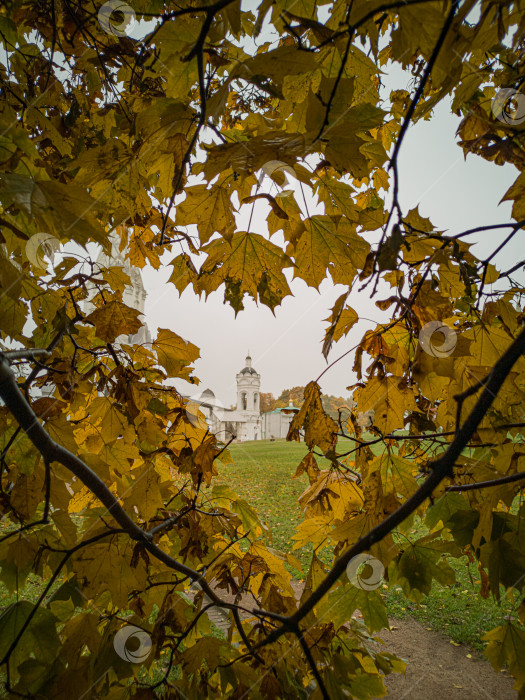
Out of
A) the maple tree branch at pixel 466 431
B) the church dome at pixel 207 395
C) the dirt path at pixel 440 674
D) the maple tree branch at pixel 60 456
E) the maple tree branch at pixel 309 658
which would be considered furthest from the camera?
the church dome at pixel 207 395

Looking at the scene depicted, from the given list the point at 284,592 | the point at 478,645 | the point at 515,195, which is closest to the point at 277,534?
the point at 478,645

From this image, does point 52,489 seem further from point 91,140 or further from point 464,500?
point 91,140

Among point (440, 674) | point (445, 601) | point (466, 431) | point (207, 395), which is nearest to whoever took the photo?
point (466, 431)

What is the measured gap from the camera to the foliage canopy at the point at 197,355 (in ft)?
2.98

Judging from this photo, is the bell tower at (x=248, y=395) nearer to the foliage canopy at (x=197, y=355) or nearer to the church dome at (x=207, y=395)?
the church dome at (x=207, y=395)

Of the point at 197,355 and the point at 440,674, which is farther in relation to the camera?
the point at 440,674

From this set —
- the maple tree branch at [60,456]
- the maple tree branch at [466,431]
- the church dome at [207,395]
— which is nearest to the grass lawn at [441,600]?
the maple tree branch at [60,456]

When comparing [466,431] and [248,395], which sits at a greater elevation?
[248,395]

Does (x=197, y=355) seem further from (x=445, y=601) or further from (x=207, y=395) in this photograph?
(x=207, y=395)

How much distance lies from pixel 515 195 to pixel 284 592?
2019mm

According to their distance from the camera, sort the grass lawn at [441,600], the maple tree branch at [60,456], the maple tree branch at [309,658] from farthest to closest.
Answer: the grass lawn at [441,600] < the maple tree branch at [60,456] < the maple tree branch at [309,658]

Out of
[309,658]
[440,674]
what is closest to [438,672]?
[440,674]

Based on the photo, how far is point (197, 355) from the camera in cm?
191

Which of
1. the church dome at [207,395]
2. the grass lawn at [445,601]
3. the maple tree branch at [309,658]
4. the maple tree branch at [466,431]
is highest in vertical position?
the church dome at [207,395]
